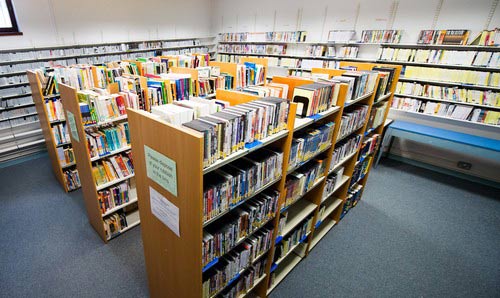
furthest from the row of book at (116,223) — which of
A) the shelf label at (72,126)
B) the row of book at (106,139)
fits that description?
the shelf label at (72,126)

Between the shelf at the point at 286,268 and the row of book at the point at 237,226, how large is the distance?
928 mm

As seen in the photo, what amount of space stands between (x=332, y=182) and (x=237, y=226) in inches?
62.3

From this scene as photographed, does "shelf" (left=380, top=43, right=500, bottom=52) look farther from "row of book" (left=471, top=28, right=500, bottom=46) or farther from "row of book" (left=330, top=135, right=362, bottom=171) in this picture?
"row of book" (left=330, top=135, right=362, bottom=171)

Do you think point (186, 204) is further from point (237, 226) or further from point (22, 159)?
point (22, 159)

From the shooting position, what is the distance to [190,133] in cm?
111

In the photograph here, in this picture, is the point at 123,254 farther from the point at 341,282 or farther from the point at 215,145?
the point at 341,282

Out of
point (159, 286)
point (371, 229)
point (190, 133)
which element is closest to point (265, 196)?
point (190, 133)

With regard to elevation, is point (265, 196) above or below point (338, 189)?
above

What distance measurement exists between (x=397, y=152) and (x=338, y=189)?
2768 millimetres

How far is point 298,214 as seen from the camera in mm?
2457

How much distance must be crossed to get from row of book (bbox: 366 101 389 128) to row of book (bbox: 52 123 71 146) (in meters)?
4.24

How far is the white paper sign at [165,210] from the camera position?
4.61 feet

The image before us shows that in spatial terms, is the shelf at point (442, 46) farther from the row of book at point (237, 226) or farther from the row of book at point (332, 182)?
the row of book at point (237, 226)

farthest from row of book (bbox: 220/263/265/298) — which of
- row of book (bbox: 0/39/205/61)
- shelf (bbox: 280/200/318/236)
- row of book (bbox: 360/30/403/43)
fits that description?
row of book (bbox: 0/39/205/61)
